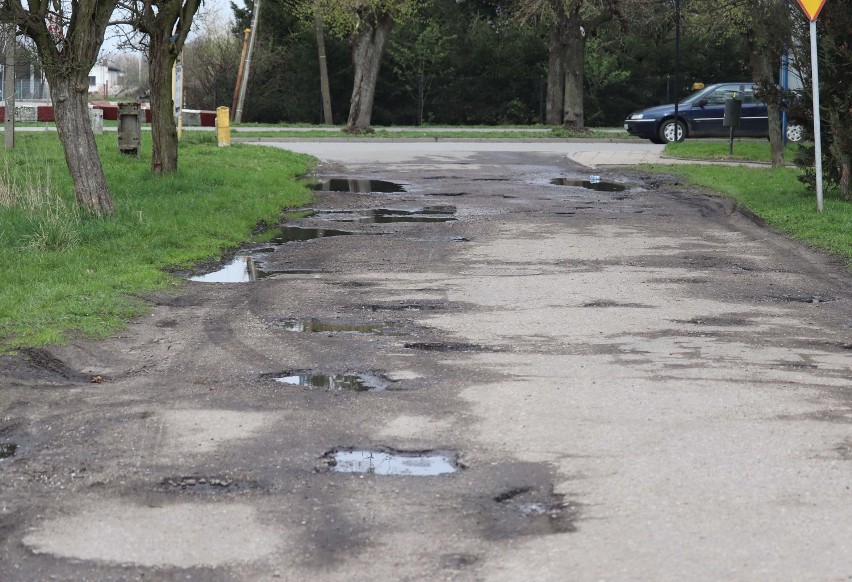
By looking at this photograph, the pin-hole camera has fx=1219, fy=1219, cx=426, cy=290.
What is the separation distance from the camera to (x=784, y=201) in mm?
17797

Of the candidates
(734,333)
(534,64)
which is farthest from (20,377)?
(534,64)

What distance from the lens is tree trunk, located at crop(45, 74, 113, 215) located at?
14.4 metres

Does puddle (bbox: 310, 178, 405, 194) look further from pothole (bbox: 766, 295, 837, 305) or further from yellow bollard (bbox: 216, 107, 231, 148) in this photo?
pothole (bbox: 766, 295, 837, 305)

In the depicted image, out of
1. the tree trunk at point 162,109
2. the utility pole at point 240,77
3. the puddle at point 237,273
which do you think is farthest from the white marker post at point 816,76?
the utility pole at point 240,77

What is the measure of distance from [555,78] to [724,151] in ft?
46.8

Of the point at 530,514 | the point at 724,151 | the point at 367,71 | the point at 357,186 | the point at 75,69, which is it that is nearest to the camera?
the point at 530,514

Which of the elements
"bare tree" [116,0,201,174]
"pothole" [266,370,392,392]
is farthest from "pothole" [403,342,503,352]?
"bare tree" [116,0,201,174]

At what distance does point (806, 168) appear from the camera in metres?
18.2

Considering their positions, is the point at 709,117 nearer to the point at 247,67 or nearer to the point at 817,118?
the point at 817,118

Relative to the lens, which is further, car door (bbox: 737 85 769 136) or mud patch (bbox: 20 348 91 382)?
car door (bbox: 737 85 769 136)

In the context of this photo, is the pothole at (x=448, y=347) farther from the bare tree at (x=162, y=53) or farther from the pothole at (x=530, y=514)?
the bare tree at (x=162, y=53)

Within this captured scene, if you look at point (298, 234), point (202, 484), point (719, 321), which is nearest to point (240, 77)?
point (298, 234)

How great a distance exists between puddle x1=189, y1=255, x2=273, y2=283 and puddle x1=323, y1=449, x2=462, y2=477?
5.88 meters

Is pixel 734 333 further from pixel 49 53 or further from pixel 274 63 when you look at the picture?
pixel 274 63
